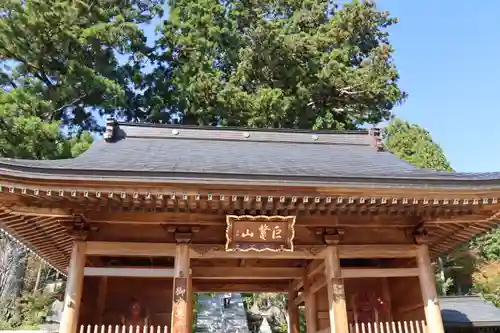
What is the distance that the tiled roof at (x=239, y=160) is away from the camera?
5.46 meters

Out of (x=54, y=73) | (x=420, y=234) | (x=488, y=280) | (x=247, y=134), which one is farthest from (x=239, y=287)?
(x=488, y=280)

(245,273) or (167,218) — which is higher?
(167,218)

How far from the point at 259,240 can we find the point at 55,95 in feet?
46.2

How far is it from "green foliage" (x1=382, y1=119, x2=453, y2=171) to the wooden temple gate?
18.3m

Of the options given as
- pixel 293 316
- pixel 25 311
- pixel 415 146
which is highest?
pixel 415 146

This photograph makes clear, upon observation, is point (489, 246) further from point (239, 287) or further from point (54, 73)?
point (54, 73)

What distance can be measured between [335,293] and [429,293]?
4.97 feet

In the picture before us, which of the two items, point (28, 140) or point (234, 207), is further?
point (28, 140)

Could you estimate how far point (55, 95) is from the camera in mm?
17031

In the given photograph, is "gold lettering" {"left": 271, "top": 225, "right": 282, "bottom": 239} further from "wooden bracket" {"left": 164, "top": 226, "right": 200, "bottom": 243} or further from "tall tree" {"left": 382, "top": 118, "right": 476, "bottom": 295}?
"tall tree" {"left": 382, "top": 118, "right": 476, "bottom": 295}

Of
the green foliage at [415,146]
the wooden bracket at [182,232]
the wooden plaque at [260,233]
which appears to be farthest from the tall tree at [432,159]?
the wooden bracket at [182,232]

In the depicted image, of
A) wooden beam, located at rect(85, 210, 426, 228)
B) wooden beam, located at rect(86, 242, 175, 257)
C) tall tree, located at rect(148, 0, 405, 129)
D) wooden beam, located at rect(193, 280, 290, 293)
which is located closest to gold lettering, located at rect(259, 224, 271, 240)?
wooden beam, located at rect(85, 210, 426, 228)

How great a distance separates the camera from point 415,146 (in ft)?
89.0

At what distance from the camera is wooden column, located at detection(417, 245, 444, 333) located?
6.34m
